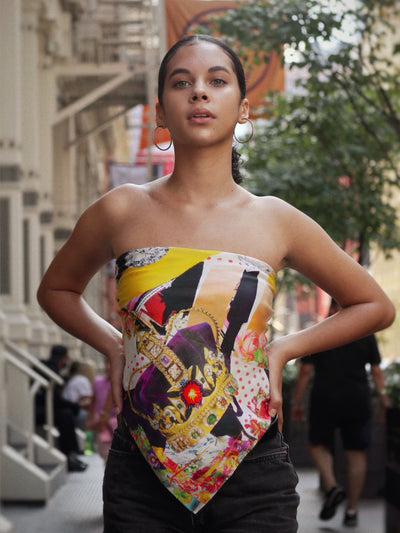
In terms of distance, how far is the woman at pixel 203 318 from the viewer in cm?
225

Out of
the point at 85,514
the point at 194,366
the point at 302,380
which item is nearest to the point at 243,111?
the point at 194,366

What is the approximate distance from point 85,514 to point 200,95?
7506 millimetres

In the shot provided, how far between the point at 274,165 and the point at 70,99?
226 inches

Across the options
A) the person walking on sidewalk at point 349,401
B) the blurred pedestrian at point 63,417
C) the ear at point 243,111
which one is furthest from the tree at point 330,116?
the ear at point 243,111

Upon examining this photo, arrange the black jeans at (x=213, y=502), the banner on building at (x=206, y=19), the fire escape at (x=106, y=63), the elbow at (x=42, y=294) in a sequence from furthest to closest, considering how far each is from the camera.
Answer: the fire escape at (x=106, y=63), the banner on building at (x=206, y=19), the elbow at (x=42, y=294), the black jeans at (x=213, y=502)

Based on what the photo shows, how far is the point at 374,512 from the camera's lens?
9406 millimetres

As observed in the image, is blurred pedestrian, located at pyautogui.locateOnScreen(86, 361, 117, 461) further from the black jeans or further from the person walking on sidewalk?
the black jeans

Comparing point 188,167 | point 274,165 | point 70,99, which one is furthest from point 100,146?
point 188,167

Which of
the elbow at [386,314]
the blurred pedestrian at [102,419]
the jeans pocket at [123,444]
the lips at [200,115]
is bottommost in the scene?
the blurred pedestrian at [102,419]

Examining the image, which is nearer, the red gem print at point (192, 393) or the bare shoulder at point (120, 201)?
the red gem print at point (192, 393)

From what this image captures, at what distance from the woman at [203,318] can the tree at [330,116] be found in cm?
688

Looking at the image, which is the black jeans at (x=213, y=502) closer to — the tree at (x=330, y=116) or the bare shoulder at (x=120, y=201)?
the bare shoulder at (x=120, y=201)

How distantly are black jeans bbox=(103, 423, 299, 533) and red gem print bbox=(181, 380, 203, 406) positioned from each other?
171mm

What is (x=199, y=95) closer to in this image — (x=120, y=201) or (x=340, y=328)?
(x=120, y=201)
